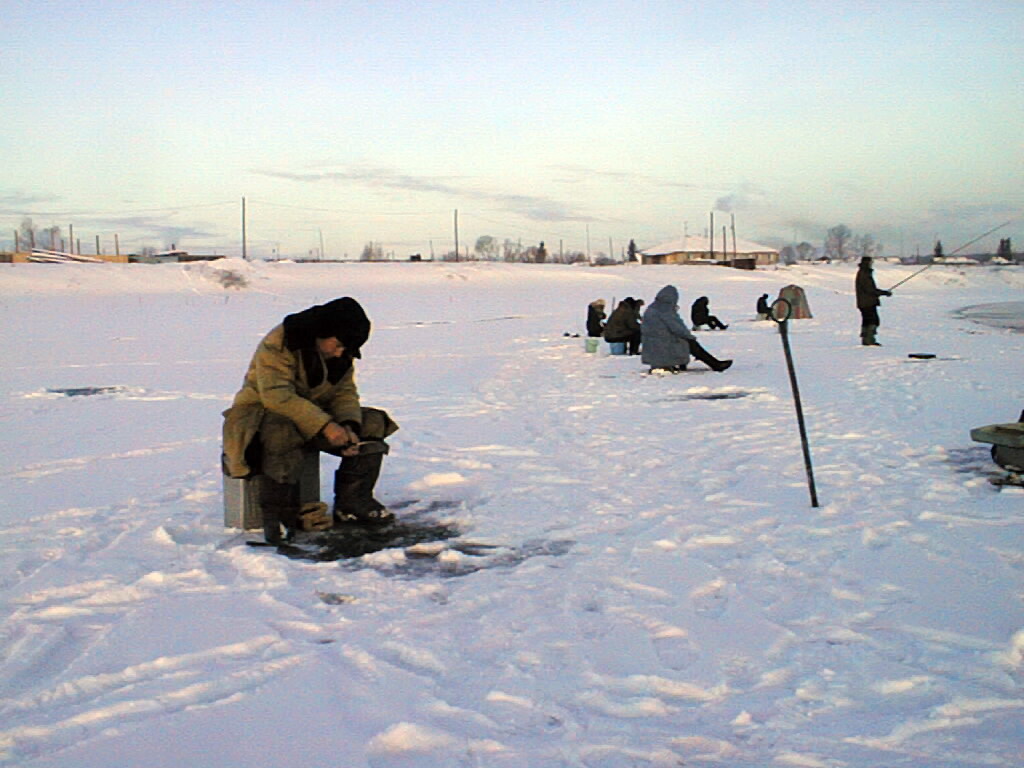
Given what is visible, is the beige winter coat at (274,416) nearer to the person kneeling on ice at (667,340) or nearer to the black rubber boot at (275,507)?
the black rubber boot at (275,507)

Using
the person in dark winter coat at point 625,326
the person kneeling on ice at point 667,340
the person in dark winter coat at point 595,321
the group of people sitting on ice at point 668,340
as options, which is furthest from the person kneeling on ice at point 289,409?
the person in dark winter coat at point 595,321

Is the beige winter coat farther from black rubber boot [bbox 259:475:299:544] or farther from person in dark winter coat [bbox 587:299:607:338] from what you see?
person in dark winter coat [bbox 587:299:607:338]

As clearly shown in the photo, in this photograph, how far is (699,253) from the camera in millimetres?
123500

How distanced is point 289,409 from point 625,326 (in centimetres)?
1236

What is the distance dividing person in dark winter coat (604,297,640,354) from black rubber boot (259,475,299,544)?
1228 centimetres

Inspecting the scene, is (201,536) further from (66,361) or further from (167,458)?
(66,361)

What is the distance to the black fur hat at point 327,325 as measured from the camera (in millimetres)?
5066

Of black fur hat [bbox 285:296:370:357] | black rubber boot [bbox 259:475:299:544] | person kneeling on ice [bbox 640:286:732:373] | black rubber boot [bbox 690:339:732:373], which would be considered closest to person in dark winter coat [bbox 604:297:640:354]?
person kneeling on ice [bbox 640:286:732:373]

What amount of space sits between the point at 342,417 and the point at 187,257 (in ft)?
267

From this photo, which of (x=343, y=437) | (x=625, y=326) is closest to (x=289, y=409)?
(x=343, y=437)

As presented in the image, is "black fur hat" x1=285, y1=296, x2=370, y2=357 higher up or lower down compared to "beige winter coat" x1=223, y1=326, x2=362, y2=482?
higher up

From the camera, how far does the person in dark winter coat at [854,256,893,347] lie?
629 inches

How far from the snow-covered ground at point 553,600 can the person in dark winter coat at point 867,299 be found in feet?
20.1

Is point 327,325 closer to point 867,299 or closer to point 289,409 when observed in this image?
point 289,409
